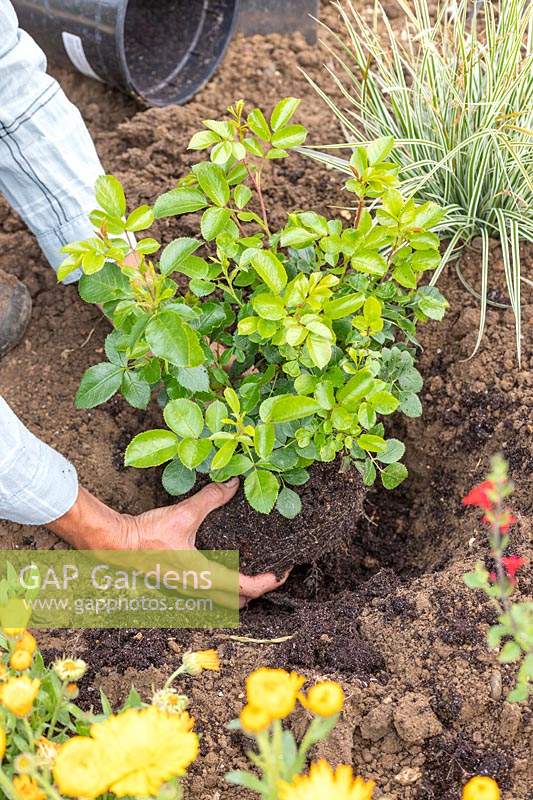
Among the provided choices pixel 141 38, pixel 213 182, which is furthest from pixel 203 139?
pixel 141 38

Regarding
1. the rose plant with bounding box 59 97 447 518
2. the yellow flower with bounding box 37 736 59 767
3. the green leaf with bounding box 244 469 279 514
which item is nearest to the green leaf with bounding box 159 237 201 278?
the rose plant with bounding box 59 97 447 518

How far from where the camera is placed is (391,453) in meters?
1.54

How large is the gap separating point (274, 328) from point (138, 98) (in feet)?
4.23

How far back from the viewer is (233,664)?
146cm

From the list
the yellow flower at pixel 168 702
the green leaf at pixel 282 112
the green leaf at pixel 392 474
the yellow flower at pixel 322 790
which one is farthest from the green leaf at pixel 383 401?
the yellow flower at pixel 322 790

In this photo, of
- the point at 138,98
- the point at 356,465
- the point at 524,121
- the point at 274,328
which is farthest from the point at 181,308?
the point at 138,98

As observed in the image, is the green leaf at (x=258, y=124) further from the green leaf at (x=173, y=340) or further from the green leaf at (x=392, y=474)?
the green leaf at (x=392, y=474)

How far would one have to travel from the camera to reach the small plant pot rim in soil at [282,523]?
1690mm

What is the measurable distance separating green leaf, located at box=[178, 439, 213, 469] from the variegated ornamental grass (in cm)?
72

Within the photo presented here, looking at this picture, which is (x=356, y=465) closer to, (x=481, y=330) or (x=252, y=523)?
(x=252, y=523)

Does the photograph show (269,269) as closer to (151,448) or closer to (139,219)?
(139,219)

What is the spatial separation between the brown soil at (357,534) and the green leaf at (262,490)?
277 mm

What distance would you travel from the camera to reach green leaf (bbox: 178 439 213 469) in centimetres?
129

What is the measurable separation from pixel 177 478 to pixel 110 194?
1.61 ft
